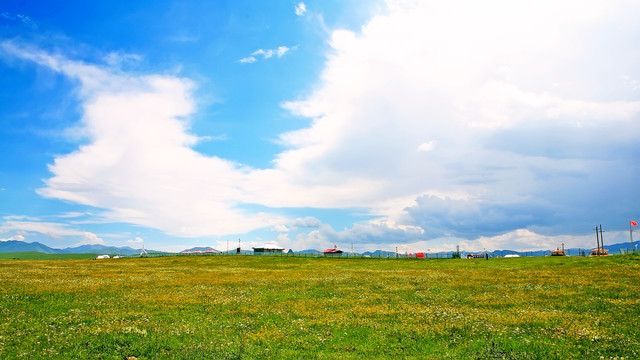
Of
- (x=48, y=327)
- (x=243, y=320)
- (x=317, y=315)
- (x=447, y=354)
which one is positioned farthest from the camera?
(x=317, y=315)

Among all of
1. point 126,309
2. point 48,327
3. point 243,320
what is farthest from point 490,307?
point 48,327

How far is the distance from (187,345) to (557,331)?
19198 millimetres

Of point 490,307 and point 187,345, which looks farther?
point 490,307

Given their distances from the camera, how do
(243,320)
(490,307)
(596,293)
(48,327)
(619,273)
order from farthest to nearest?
(619,273) → (596,293) → (490,307) → (243,320) → (48,327)

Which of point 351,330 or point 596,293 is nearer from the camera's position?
point 351,330

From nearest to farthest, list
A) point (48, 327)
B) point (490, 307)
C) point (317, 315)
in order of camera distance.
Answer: point (48, 327) → point (317, 315) → point (490, 307)

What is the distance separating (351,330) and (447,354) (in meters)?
5.84

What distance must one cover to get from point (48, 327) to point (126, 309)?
583cm

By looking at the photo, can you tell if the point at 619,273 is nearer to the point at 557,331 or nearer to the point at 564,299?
the point at 564,299

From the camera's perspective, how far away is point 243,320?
23062mm

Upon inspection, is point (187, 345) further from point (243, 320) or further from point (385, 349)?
point (385, 349)

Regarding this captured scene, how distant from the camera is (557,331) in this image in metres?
19.1

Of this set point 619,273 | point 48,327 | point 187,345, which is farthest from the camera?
point 619,273

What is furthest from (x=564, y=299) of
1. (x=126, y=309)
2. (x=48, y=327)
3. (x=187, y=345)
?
(x=48, y=327)
